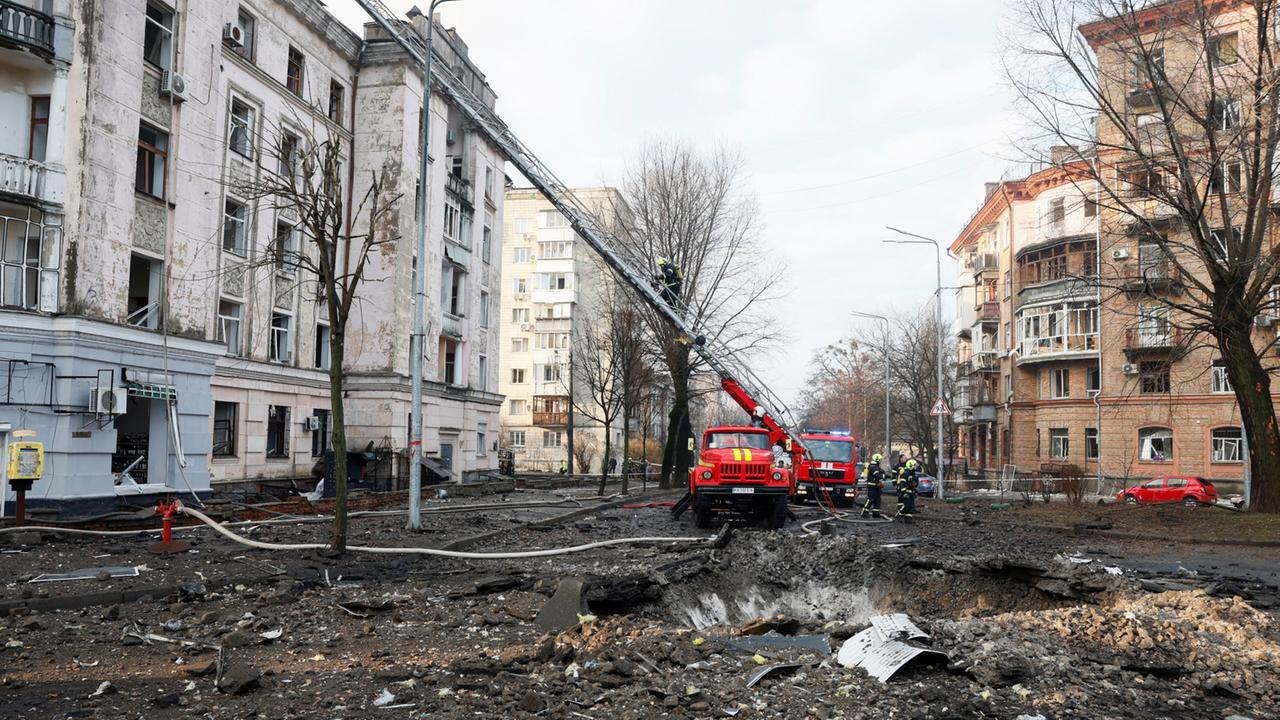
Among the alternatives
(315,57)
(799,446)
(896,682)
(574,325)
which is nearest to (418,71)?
(315,57)

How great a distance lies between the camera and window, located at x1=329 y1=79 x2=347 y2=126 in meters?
31.2

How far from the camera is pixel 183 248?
21062 millimetres

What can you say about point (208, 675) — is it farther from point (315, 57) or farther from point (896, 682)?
point (315, 57)

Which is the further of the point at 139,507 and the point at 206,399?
the point at 206,399

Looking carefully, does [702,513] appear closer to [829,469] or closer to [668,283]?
[668,283]

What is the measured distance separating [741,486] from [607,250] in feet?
34.2

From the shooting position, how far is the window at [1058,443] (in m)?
45.3

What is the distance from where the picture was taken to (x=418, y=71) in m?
32.3

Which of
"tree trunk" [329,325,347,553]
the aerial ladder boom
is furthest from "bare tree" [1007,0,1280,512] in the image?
"tree trunk" [329,325,347,553]

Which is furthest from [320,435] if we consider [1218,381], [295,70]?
[1218,381]

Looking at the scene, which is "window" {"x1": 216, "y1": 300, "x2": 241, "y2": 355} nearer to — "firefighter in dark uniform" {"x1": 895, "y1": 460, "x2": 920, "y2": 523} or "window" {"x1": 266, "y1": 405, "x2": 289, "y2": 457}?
"window" {"x1": 266, "y1": 405, "x2": 289, "y2": 457}

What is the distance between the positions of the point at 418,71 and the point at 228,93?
878 centimetres

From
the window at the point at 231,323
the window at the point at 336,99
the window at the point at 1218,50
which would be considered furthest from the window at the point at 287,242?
the window at the point at 1218,50

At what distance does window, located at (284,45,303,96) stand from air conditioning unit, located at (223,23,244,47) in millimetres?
3567
